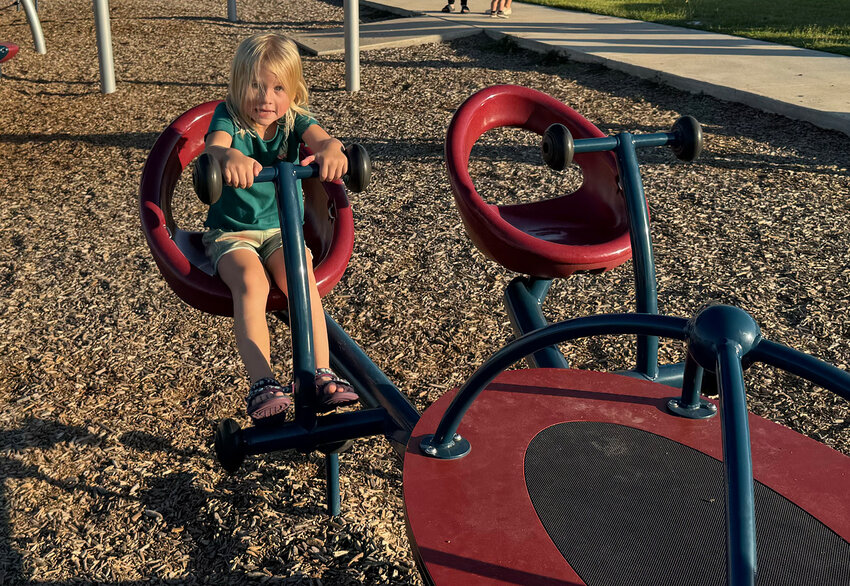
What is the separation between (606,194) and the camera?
2857mm

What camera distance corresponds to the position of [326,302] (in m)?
3.66

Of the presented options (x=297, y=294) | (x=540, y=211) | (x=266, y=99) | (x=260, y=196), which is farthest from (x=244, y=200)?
(x=540, y=211)

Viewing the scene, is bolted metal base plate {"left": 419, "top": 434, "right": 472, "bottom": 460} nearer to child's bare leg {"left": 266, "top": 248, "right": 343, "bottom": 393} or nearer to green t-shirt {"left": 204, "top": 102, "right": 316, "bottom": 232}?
child's bare leg {"left": 266, "top": 248, "right": 343, "bottom": 393}

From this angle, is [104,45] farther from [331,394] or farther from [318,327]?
[331,394]

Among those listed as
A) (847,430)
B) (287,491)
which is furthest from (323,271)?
(847,430)

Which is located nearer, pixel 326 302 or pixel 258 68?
pixel 258 68

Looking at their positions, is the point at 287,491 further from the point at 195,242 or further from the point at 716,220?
the point at 716,220

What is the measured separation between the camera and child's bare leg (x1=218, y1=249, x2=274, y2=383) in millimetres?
2156

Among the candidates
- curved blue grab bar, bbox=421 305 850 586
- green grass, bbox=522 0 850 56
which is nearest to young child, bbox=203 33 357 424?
curved blue grab bar, bbox=421 305 850 586

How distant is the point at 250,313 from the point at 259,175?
0.37m

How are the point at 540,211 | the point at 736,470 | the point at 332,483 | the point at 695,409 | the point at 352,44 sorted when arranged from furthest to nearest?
the point at 352,44 < the point at 540,211 < the point at 332,483 < the point at 695,409 < the point at 736,470

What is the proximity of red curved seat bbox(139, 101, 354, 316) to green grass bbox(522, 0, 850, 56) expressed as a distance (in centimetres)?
674

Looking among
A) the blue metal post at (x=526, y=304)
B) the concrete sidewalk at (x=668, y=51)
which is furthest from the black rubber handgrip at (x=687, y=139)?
the concrete sidewalk at (x=668, y=51)

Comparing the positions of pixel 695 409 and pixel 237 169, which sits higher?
pixel 237 169
